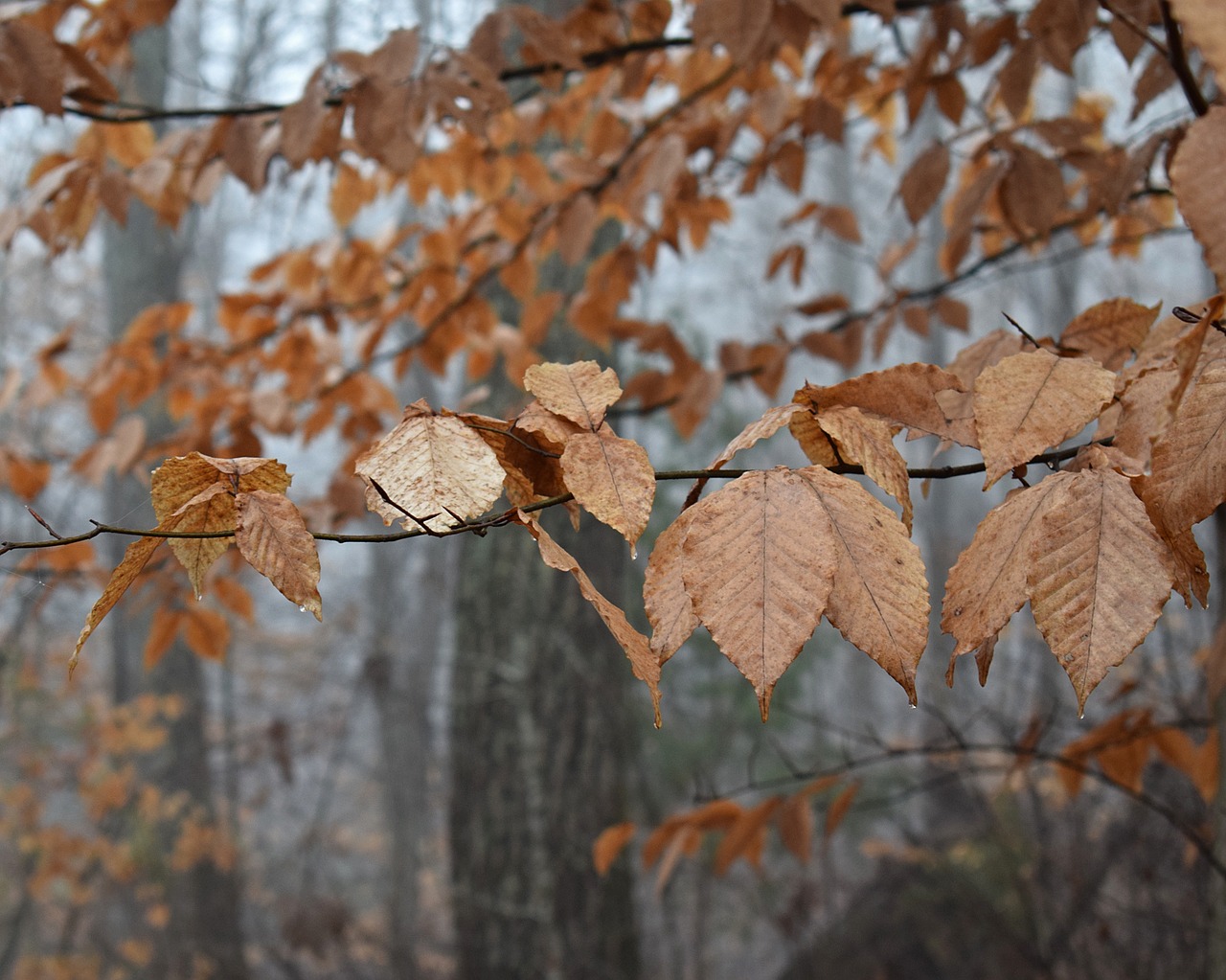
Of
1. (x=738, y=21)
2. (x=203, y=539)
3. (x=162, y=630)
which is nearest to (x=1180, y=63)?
(x=738, y=21)

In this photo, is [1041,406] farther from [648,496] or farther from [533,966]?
[533,966]

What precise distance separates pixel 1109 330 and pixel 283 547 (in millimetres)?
823

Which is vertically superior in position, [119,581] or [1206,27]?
[1206,27]

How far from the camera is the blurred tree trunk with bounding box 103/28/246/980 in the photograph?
5.60 m

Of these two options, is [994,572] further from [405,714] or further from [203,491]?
[405,714]

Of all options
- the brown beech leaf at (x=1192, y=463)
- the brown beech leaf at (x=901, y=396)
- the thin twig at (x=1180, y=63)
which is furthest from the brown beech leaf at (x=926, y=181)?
the brown beech leaf at (x=1192, y=463)

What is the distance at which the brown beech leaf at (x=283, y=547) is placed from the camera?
0.60 meters

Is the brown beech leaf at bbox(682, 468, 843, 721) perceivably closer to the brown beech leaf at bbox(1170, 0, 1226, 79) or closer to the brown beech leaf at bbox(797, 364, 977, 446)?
the brown beech leaf at bbox(797, 364, 977, 446)

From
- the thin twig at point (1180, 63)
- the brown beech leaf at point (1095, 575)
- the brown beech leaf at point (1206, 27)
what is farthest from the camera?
the thin twig at point (1180, 63)

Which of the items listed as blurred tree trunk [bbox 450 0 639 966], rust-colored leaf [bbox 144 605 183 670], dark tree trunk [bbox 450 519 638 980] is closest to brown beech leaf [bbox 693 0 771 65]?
rust-colored leaf [bbox 144 605 183 670]

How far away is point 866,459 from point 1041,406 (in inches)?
4.4

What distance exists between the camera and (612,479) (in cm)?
64

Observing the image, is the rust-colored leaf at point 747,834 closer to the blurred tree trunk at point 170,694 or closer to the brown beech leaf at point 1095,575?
the brown beech leaf at point 1095,575

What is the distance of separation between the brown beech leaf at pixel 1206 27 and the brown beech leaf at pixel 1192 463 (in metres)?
0.22
